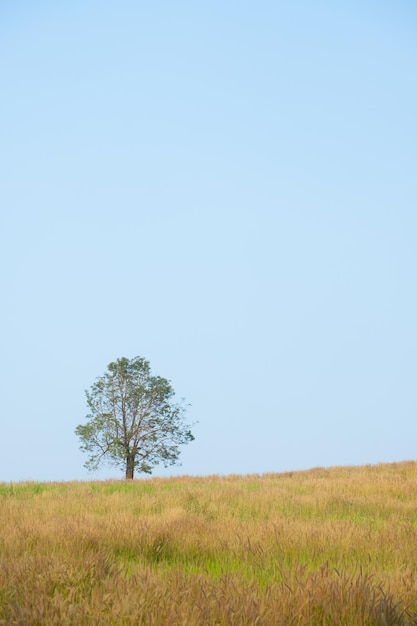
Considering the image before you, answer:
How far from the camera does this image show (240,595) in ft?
12.5

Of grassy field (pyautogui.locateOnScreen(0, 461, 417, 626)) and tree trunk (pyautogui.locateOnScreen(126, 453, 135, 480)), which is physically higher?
tree trunk (pyautogui.locateOnScreen(126, 453, 135, 480))

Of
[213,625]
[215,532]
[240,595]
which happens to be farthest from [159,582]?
[215,532]

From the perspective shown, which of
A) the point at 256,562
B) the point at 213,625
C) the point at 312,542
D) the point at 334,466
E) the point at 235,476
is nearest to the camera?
the point at 213,625

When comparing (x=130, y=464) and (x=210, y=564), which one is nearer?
(x=210, y=564)

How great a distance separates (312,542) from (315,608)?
3.35 m

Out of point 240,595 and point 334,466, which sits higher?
point 334,466

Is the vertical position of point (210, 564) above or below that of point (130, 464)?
below

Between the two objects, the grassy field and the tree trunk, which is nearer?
the grassy field

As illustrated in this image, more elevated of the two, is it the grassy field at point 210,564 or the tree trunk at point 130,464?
the tree trunk at point 130,464

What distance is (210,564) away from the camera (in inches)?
239

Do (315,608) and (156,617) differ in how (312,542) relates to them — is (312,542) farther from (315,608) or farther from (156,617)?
(156,617)

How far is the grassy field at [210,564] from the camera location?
3486mm

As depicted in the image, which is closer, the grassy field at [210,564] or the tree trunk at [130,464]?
the grassy field at [210,564]

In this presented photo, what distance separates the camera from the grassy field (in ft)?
11.4
